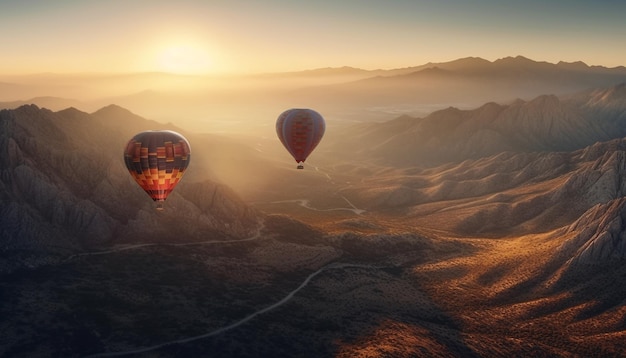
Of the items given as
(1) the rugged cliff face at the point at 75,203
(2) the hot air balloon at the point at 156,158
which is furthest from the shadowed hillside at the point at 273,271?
(2) the hot air balloon at the point at 156,158

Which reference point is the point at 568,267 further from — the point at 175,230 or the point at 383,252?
the point at 175,230

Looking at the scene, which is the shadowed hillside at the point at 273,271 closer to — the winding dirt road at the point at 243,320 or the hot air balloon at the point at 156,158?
the winding dirt road at the point at 243,320

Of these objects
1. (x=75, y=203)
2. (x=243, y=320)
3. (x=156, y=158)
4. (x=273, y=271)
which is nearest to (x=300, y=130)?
(x=273, y=271)

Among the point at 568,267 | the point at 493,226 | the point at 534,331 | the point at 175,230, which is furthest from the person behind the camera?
the point at 493,226

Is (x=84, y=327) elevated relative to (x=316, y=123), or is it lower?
lower

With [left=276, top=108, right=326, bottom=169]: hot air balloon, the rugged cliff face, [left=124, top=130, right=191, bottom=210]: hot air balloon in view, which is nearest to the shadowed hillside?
the rugged cliff face

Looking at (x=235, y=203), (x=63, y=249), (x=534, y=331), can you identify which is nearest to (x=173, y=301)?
(x=63, y=249)

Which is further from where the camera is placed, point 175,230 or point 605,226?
point 175,230
